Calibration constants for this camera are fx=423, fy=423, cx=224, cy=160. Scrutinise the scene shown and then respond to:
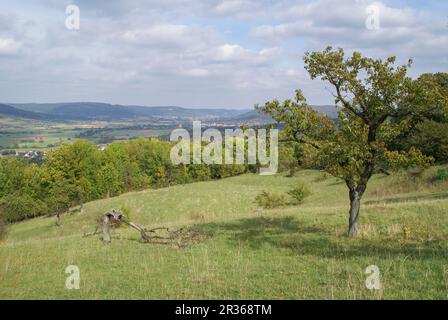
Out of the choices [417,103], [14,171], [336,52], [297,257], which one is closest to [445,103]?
[417,103]

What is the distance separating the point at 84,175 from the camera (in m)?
87.1

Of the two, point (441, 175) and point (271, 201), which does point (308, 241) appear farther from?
point (271, 201)

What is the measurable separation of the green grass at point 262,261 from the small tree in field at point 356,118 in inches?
Answer: 111

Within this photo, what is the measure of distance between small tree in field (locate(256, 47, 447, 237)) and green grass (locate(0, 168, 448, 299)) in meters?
2.83

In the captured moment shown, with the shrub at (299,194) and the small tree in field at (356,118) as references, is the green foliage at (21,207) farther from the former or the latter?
the small tree in field at (356,118)

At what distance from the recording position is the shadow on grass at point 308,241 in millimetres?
14719

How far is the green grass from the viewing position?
11.5 meters

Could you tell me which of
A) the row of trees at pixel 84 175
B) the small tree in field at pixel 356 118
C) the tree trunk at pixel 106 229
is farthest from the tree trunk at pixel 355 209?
the row of trees at pixel 84 175

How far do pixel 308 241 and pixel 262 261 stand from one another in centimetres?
352

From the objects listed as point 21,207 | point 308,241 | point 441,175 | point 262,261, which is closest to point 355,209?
point 308,241

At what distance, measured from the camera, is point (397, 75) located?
1606cm

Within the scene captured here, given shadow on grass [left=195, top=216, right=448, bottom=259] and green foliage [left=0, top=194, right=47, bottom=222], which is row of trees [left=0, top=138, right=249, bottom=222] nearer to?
green foliage [left=0, top=194, right=47, bottom=222]

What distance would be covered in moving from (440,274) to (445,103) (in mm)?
6842

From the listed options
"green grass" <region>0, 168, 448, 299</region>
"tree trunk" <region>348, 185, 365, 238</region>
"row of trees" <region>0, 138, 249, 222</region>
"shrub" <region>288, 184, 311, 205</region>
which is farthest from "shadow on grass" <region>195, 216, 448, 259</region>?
"row of trees" <region>0, 138, 249, 222</region>
